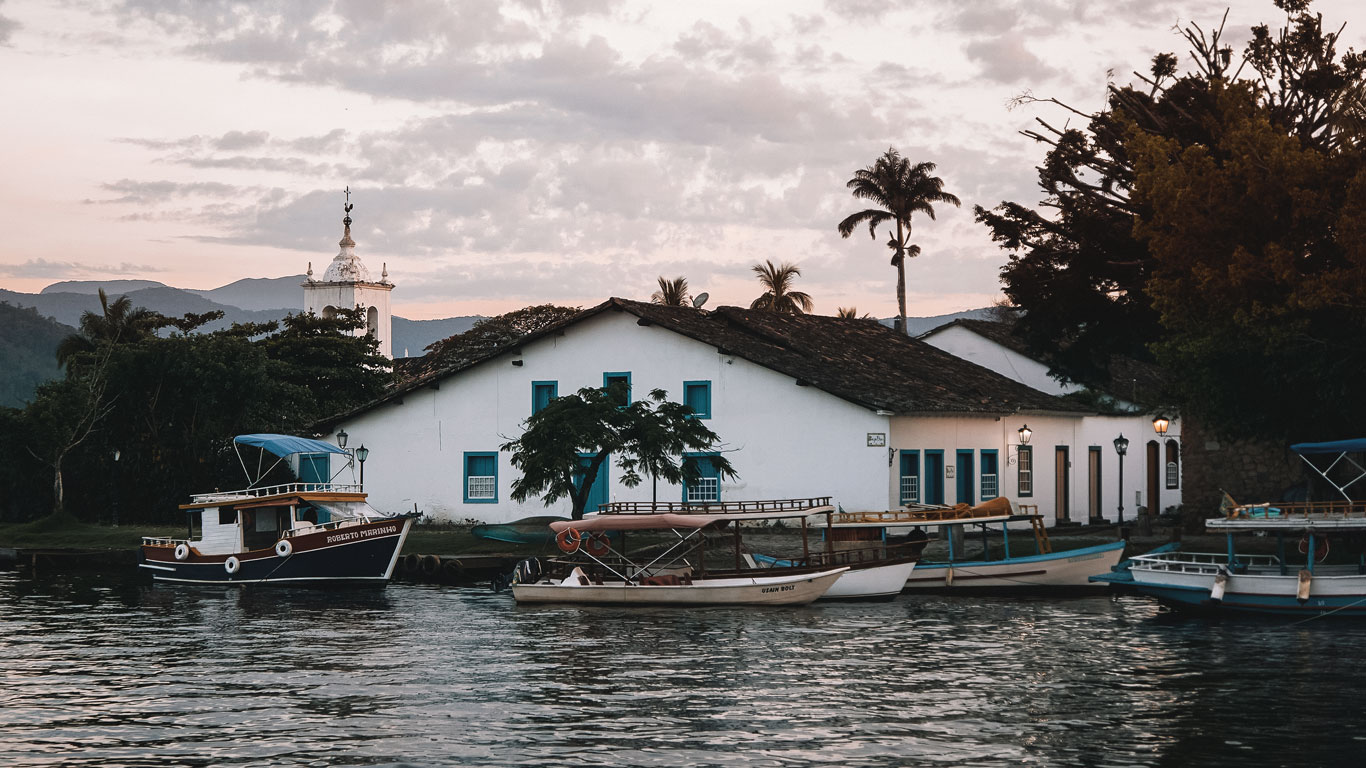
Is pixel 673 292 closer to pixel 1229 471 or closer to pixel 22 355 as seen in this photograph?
pixel 1229 471

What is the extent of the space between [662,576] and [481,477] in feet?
59.9

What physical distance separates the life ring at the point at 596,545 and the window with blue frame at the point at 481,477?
15527 mm

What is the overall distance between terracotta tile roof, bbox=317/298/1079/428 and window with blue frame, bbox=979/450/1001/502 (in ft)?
5.06

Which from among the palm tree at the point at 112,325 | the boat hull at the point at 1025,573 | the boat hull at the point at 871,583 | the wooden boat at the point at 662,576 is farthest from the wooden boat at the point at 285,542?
the palm tree at the point at 112,325

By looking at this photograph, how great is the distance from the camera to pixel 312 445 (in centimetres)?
4212

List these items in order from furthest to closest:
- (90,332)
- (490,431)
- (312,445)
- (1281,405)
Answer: (90,332)
(490,431)
(312,445)
(1281,405)

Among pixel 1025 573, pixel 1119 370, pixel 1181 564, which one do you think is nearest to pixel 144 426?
pixel 1025 573

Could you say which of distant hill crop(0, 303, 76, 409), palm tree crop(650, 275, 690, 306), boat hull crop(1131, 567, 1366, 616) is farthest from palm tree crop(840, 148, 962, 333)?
distant hill crop(0, 303, 76, 409)

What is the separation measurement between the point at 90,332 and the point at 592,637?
6992 centimetres

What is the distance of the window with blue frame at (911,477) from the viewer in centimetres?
4550

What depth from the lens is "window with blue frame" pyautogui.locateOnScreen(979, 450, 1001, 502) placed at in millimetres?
48906

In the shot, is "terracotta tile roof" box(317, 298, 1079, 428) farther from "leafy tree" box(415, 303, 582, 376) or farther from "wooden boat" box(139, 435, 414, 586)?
"leafy tree" box(415, 303, 582, 376)

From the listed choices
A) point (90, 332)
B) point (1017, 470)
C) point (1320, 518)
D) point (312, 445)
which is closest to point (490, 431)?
point (312, 445)

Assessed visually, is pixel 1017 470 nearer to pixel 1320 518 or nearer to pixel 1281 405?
pixel 1281 405
